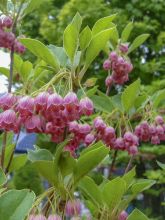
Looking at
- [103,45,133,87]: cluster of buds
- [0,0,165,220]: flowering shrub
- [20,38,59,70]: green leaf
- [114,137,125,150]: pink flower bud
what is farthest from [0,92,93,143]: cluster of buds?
[103,45,133,87]: cluster of buds

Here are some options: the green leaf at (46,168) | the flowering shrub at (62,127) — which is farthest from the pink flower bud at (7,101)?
the green leaf at (46,168)

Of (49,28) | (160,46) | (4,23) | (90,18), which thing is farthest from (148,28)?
(4,23)

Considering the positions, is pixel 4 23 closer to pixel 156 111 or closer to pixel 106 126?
pixel 106 126

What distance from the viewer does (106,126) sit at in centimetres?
145

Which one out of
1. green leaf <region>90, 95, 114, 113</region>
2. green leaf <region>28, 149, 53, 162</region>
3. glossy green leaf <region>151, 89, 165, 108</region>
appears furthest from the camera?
glossy green leaf <region>151, 89, 165, 108</region>

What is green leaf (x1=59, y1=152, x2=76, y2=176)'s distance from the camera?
899 millimetres

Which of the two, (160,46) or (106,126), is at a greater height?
(106,126)

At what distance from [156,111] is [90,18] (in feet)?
17.5

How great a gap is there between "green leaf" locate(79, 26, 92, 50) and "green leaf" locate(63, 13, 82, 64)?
1 cm

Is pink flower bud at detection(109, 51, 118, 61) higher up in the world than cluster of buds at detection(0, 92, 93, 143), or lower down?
lower down

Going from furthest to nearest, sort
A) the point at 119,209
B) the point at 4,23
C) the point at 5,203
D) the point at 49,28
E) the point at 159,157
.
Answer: the point at 49,28 → the point at 159,157 → the point at 4,23 → the point at 119,209 → the point at 5,203

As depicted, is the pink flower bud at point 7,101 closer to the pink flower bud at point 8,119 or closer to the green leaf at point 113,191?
the pink flower bud at point 8,119

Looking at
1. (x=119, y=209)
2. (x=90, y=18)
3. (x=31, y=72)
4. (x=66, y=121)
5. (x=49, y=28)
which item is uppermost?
(x=66, y=121)

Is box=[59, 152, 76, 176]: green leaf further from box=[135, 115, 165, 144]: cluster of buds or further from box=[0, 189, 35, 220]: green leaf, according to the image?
box=[135, 115, 165, 144]: cluster of buds
